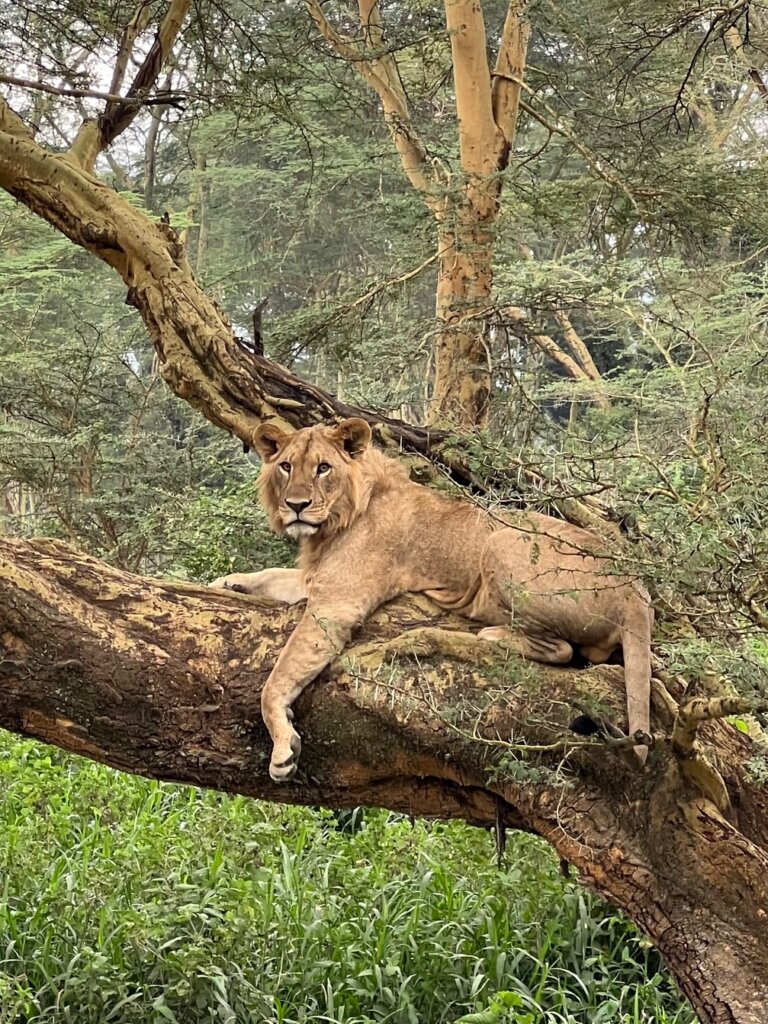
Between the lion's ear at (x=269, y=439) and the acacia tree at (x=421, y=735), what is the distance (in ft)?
2.52

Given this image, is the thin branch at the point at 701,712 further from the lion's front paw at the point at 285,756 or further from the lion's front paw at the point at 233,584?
the lion's front paw at the point at 233,584

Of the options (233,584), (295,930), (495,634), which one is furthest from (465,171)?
(295,930)

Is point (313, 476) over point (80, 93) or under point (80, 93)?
under

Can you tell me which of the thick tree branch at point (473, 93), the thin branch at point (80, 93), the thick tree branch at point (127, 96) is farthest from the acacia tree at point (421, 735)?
the thick tree branch at point (473, 93)

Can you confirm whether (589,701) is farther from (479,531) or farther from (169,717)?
(169,717)

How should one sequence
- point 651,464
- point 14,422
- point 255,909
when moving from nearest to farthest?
point 651,464, point 255,909, point 14,422

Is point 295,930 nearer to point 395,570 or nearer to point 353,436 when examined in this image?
point 395,570

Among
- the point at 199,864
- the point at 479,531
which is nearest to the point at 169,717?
the point at 479,531

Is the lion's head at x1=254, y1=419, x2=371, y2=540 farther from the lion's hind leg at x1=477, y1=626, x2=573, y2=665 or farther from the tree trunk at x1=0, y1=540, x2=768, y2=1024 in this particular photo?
the lion's hind leg at x1=477, y1=626, x2=573, y2=665

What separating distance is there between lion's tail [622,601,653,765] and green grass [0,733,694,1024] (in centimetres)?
142

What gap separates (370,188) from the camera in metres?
20.9

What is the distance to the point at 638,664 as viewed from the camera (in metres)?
4.13

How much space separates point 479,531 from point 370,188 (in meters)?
17.1

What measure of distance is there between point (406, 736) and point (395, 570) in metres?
0.81
